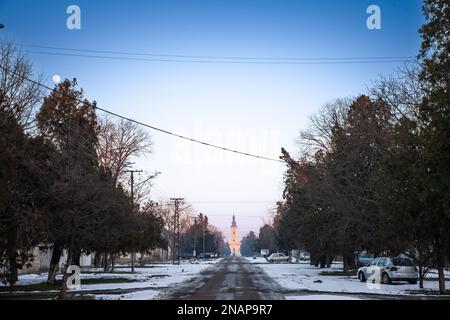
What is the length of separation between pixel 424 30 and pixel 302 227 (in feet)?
101

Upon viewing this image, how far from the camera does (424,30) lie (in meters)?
20.2

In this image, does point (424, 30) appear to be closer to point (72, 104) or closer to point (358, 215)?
point (358, 215)

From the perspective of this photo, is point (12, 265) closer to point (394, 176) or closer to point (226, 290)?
point (226, 290)

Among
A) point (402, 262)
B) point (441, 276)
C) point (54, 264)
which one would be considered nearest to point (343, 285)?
point (402, 262)

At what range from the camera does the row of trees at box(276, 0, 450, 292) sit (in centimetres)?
1941

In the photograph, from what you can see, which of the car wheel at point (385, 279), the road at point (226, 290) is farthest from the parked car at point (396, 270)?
the road at point (226, 290)

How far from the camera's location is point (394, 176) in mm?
23766

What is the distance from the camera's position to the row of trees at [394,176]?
63.7ft

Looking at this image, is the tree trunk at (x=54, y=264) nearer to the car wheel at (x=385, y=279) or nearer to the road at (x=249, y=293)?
the road at (x=249, y=293)

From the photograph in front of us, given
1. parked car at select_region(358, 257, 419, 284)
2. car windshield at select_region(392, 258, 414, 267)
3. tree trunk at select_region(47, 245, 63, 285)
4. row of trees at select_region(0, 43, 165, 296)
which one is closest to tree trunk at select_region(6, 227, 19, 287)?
row of trees at select_region(0, 43, 165, 296)

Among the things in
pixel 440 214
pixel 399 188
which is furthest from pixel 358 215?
pixel 440 214

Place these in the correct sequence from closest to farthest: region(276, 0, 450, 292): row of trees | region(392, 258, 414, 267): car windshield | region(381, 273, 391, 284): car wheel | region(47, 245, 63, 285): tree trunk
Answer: region(276, 0, 450, 292): row of trees → region(392, 258, 414, 267): car windshield → region(381, 273, 391, 284): car wheel → region(47, 245, 63, 285): tree trunk

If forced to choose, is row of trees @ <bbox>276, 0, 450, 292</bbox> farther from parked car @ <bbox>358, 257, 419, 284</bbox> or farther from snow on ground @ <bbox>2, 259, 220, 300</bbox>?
snow on ground @ <bbox>2, 259, 220, 300</bbox>

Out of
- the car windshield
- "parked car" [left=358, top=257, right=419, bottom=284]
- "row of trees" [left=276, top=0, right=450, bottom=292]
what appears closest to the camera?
"row of trees" [left=276, top=0, right=450, bottom=292]
